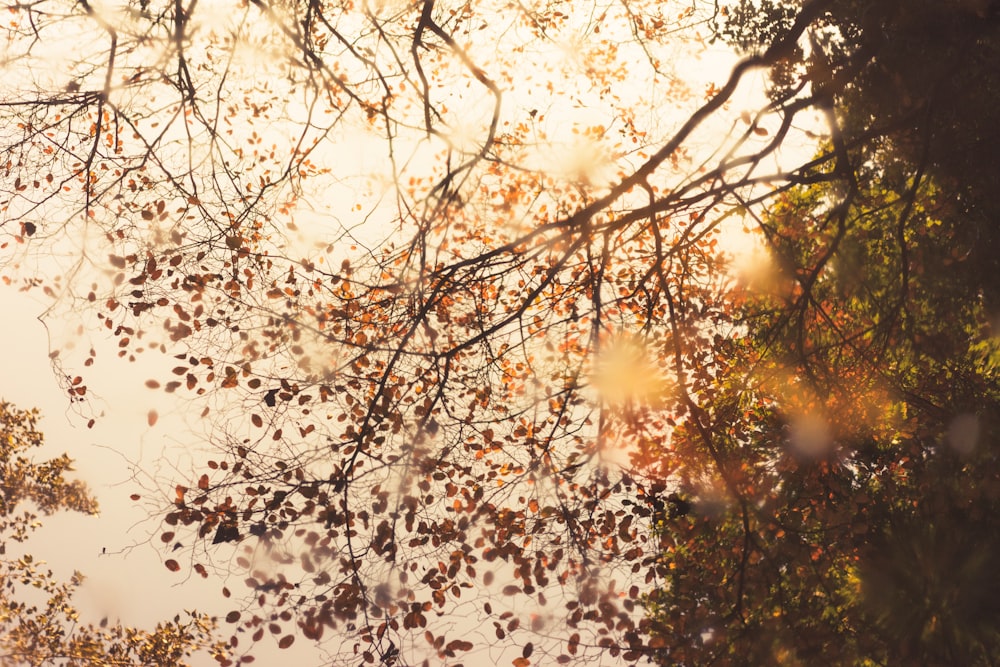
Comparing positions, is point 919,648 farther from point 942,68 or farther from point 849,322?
point 942,68

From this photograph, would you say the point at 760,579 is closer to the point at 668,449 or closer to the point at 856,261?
the point at 668,449

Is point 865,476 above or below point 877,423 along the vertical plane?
below

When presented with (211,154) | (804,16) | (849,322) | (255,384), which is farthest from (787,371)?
(211,154)

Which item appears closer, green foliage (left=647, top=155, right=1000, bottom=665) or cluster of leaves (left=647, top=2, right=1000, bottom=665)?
cluster of leaves (left=647, top=2, right=1000, bottom=665)

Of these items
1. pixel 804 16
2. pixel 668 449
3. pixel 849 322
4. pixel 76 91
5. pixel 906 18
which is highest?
pixel 76 91

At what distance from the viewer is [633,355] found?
8.49m

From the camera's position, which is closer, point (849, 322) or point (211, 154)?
point (211, 154)

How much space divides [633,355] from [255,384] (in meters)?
4.26

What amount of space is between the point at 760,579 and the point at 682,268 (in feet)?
12.7

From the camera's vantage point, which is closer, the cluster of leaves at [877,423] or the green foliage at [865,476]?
the cluster of leaves at [877,423]

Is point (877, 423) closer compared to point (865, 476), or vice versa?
point (877, 423)

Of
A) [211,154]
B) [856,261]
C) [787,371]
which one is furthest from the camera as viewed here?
[856,261]

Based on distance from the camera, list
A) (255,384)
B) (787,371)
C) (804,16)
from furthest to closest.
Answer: (787,371), (255,384), (804,16)

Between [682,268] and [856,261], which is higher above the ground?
[856,261]
